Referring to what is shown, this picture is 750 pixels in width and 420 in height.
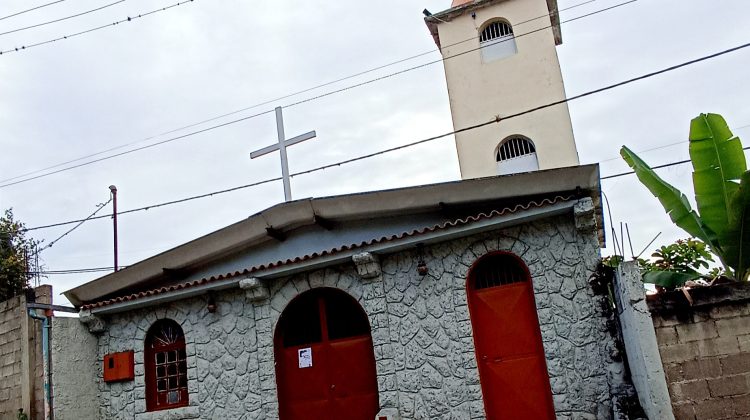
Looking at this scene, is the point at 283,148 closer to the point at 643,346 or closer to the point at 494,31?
the point at 643,346

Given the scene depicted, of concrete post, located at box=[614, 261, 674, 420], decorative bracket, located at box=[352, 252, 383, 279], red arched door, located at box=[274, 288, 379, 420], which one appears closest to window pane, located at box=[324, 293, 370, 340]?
red arched door, located at box=[274, 288, 379, 420]

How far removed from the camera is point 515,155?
61.1 ft

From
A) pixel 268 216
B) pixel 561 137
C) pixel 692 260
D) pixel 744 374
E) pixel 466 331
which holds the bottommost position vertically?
pixel 744 374

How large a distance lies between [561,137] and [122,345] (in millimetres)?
12274

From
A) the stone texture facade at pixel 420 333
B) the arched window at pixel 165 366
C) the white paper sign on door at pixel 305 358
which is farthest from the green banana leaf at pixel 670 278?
the arched window at pixel 165 366

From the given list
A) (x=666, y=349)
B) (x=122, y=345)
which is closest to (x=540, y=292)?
(x=666, y=349)

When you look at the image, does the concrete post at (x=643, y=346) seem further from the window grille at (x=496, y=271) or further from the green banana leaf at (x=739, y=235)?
the window grille at (x=496, y=271)

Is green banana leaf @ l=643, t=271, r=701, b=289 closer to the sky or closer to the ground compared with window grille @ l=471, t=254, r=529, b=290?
closer to the ground

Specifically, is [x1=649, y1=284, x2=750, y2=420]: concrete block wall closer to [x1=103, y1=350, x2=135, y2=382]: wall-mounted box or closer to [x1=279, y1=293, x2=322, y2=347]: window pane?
[x1=279, y1=293, x2=322, y2=347]: window pane

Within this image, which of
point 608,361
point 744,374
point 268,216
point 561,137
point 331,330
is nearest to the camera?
point 744,374

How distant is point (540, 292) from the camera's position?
8547 millimetres

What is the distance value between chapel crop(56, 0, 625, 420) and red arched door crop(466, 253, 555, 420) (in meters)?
0.02

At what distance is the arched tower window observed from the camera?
18.4 m

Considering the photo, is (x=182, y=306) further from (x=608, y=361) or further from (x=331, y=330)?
(x=608, y=361)
